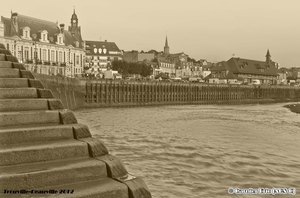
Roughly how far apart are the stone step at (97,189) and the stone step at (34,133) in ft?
3.72

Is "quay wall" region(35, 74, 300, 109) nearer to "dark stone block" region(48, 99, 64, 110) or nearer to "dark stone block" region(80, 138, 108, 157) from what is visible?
"dark stone block" region(48, 99, 64, 110)

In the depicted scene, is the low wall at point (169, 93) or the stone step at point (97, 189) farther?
the low wall at point (169, 93)

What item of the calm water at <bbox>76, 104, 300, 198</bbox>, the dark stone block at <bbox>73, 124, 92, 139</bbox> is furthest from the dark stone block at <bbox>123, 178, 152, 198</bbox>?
the calm water at <bbox>76, 104, 300, 198</bbox>

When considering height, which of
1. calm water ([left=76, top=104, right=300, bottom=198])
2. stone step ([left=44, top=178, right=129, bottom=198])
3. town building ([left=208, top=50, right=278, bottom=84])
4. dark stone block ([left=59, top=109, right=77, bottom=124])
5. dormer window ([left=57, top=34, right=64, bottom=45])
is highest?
dormer window ([left=57, top=34, right=64, bottom=45])

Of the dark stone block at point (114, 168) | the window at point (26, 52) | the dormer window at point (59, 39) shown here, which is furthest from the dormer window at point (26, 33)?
the dark stone block at point (114, 168)

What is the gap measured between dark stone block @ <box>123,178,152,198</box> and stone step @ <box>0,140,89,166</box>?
36.0 inches

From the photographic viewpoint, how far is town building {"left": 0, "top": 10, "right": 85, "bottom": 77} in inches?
2405

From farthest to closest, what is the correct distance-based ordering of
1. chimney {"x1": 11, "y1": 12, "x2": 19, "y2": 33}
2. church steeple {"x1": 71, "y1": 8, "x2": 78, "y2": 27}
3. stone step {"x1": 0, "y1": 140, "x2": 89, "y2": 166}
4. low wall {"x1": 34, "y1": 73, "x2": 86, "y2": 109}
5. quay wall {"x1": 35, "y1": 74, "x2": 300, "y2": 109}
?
church steeple {"x1": 71, "y1": 8, "x2": 78, "y2": 27} → chimney {"x1": 11, "y1": 12, "x2": 19, "y2": 33} → quay wall {"x1": 35, "y1": 74, "x2": 300, "y2": 109} → low wall {"x1": 34, "y1": 73, "x2": 86, "y2": 109} → stone step {"x1": 0, "y1": 140, "x2": 89, "y2": 166}

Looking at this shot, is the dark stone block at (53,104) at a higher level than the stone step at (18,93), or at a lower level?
lower

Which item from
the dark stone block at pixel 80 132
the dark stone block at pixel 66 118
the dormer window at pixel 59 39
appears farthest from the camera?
the dormer window at pixel 59 39

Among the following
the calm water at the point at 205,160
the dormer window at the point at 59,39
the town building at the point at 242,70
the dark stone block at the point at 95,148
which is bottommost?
the calm water at the point at 205,160

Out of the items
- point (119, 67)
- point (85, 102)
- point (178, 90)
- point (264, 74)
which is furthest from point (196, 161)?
point (264, 74)

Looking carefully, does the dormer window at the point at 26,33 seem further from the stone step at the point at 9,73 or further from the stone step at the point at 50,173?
the stone step at the point at 50,173

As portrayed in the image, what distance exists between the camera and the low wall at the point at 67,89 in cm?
3484
